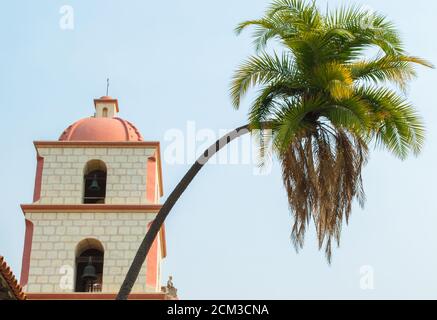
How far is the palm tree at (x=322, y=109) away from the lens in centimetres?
1955

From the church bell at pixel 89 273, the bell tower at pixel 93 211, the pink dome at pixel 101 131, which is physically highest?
the pink dome at pixel 101 131

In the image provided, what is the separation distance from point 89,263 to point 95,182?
8.20 feet

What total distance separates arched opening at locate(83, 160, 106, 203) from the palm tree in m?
10.2

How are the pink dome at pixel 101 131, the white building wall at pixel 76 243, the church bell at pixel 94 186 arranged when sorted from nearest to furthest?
the white building wall at pixel 76 243, the church bell at pixel 94 186, the pink dome at pixel 101 131

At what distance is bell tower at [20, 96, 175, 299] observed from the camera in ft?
92.3

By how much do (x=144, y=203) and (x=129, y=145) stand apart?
1810 mm

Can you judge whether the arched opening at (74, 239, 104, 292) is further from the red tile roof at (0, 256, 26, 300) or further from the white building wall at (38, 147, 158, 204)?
the red tile roof at (0, 256, 26, 300)

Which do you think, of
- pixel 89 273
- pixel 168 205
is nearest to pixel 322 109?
pixel 168 205

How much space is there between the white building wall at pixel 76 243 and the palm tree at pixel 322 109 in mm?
8657

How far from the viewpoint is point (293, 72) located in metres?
20.1

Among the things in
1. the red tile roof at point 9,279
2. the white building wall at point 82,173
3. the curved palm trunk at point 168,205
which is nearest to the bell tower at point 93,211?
the white building wall at point 82,173

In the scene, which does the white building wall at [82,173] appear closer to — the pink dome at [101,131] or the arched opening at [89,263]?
the pink dome at [101,131]
